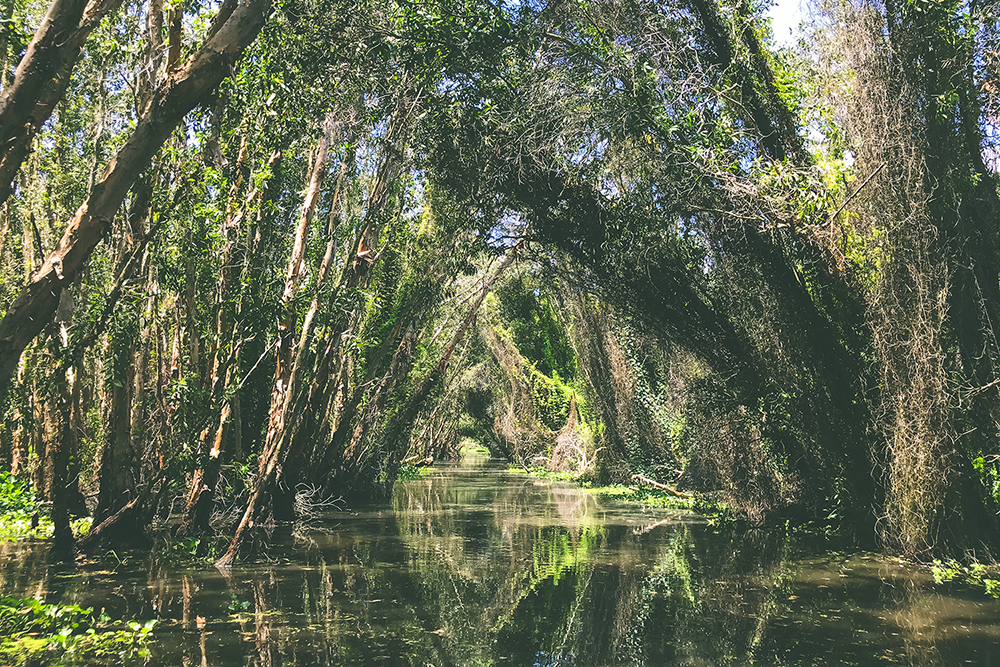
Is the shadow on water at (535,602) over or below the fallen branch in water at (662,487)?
below

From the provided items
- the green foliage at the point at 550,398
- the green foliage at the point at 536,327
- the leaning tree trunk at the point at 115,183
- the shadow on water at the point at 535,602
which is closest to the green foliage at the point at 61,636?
the shadow on water at the point at 535,602

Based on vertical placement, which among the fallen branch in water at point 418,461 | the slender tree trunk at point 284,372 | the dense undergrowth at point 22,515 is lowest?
the dense undergrowth at point 22,515

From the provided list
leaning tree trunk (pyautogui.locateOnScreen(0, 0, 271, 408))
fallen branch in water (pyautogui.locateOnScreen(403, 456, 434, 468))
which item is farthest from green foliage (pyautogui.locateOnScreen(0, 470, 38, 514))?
fallen branch in water (pyautogui.locateOnScreen(403, 456, 434, 468))

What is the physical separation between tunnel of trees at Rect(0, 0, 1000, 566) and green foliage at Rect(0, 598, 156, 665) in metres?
2.90

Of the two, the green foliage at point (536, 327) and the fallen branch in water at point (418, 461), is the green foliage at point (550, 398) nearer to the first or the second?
the green foliage at point (536, 327)

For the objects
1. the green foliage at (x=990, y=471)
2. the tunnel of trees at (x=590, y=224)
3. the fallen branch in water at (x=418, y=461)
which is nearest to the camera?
the green foliage at (x=990, y=471)

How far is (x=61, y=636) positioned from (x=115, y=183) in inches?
123

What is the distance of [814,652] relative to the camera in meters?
5.28

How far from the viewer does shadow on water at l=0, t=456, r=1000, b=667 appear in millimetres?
5270

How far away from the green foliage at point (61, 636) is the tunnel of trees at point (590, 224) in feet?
9.51

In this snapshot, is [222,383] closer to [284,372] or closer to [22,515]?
[284,372]

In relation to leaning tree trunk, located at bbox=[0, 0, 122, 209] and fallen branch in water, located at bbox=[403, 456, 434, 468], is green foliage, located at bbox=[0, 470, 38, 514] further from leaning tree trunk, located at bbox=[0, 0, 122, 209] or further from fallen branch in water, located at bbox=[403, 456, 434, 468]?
fallen branch in water, located at bbox=[403, 456, 434, 468]

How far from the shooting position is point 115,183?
4.01 m

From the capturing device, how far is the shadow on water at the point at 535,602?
17.3ft
